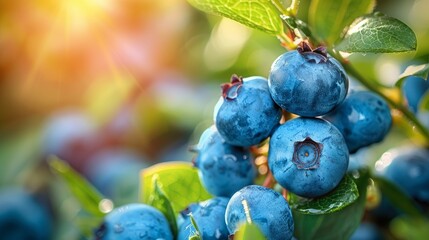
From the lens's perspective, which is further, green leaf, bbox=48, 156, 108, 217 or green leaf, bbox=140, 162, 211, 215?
green leaf, bbox=48, 156, 108, 217

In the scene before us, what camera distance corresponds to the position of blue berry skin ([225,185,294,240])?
0.88 m

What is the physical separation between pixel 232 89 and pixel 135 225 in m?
0.27

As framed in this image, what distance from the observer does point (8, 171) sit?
2.10m

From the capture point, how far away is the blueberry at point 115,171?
1.84 metres

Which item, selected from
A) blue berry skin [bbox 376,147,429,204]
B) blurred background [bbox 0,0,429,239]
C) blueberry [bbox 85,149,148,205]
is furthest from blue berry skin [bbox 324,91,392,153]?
blueberry [bbox 85,149,148,205]

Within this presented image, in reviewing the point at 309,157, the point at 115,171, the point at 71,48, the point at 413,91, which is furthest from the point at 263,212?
the point at 71,48

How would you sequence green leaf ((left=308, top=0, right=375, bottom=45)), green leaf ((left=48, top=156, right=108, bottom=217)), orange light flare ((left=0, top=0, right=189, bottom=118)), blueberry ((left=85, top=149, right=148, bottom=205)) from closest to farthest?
green leaf ((left=308, top=0, right=375, bottom=45)), green leaf ((left=48, top=156, right=108, bottom=217)), blueberry ((left=85, top=149, right=148, bottom=205)), orange light flare ((left=0, top=0, right=189, bottom=118))

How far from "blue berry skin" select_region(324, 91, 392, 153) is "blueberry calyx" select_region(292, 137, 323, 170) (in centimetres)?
19

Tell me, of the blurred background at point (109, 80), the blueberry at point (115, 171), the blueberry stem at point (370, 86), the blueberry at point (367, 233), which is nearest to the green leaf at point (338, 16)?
the blueberry stem at point (370, 86)

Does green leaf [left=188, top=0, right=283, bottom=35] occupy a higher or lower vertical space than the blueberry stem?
higher

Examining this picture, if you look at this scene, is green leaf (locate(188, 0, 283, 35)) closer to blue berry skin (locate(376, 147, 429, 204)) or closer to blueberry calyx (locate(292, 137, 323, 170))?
blueberry calyx (locate(292, 137, 323, 170))

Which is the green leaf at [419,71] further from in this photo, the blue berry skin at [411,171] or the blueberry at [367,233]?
the blueberry at [367,233]

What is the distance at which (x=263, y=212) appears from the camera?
0.88 m

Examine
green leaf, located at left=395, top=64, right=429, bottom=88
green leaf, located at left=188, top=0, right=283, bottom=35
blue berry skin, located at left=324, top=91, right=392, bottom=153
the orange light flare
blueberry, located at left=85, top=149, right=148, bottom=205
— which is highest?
green leaf, located at left=188, top=0, right=283, bottom=35
